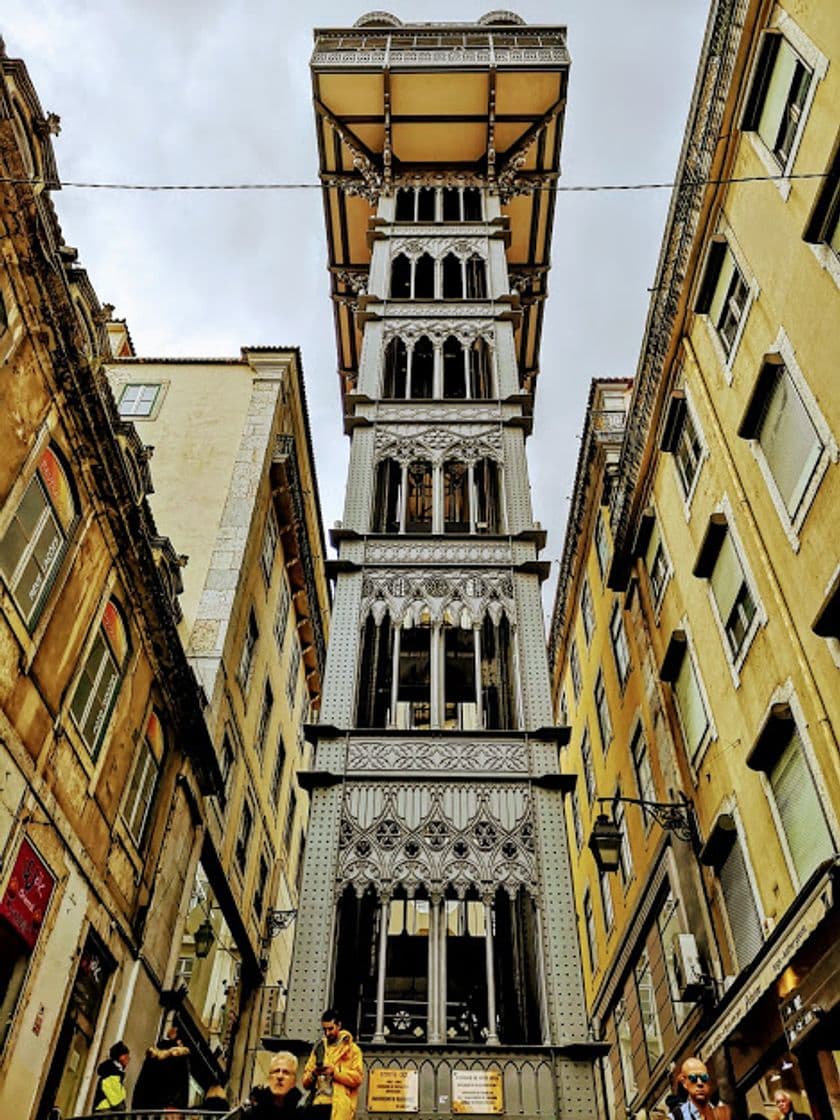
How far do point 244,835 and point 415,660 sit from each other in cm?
962

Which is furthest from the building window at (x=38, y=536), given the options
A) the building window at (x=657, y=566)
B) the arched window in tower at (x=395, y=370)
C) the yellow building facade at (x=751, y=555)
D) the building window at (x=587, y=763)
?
the building window at (x=587, y=763)

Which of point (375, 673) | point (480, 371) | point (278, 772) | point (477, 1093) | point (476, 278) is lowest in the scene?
point (477, 1093)

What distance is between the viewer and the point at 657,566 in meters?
21.8

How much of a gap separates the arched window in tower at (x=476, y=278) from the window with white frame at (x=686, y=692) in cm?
1442

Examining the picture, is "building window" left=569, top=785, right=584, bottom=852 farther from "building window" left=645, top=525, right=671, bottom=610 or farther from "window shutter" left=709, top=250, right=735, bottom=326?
"window shutter" left=709, top=250, right=735, bottom=326

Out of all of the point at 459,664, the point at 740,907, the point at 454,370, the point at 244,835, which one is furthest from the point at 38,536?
the point at 454,370

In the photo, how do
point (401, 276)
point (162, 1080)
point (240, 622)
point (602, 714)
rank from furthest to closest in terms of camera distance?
point (401, 276), point (602, 714), point (240, 622), point (162, 1080)

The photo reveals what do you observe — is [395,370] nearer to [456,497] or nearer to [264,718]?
[456,497]

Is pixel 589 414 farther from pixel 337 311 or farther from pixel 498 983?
pixel 498 983

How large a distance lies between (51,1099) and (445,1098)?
19.0 feet

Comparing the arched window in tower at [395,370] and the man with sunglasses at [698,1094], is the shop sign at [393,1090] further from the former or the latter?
the arched window in tower at [395,370]

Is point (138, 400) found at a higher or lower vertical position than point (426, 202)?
lower

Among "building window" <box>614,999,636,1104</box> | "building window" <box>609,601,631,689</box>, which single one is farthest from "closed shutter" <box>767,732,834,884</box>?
"building window" <box>614,999,636,1104</box>

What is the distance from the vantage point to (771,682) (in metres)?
14.6
